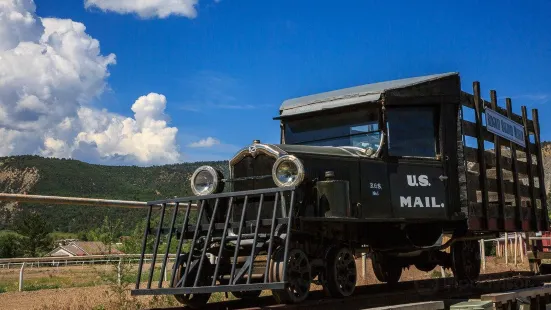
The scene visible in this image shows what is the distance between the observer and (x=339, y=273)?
6852 mm

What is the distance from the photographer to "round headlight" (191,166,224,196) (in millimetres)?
7000

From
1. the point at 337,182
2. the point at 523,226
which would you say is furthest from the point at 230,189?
the point at 523,226

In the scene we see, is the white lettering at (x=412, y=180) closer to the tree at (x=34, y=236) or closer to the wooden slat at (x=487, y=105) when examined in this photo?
the wooden slat at (x=487, y=105)

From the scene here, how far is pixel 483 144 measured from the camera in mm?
8953

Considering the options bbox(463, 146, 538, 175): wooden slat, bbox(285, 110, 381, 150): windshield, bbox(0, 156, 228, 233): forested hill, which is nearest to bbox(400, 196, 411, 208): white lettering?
bbox(285, 110, 381, 150): windshield

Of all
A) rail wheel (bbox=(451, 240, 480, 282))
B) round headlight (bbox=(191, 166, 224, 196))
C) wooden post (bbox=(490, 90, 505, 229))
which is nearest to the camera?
round headlight (bbox=(191, 166, 224, 196))

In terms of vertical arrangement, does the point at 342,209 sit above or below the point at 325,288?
above

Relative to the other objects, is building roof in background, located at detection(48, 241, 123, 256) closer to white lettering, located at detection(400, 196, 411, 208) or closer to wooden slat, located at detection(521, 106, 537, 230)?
white lettering, located at detection(400, 196, 411, 208)

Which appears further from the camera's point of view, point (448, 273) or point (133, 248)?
point (448, 273)

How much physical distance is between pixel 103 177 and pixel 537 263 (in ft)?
Result: 351

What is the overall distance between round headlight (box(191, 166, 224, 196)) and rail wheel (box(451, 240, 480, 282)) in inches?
152

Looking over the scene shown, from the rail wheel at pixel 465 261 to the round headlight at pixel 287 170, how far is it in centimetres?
372

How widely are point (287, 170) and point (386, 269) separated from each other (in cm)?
391

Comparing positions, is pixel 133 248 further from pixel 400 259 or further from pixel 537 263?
pixel 537 263
